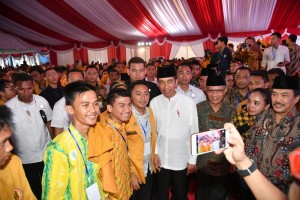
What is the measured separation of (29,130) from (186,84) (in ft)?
7.36

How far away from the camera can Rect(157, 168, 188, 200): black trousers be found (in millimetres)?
2658

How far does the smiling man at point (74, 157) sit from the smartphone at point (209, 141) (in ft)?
2.66

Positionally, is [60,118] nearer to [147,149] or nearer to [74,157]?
[147,149]

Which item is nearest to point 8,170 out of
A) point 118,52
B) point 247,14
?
point 247,14

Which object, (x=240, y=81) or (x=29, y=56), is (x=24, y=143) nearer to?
(x=240, y=81)

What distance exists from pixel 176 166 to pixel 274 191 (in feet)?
5.01

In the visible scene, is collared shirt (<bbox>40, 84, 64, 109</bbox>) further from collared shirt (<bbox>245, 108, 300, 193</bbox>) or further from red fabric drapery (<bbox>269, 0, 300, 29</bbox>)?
red fabric drapery (<bbox>269, 0, 300, 29</bbox>)

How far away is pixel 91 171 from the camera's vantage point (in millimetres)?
1714

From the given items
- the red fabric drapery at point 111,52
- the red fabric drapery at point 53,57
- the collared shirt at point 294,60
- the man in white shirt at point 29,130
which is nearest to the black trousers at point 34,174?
the man in white shirt at point 29,130

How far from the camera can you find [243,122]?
2600 millimetres

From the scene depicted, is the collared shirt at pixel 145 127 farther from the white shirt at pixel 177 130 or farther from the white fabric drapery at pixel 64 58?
the white fabric drapery at pixel 64 58

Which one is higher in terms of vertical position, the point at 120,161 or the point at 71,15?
the point at 71,15

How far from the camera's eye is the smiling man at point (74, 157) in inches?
57.5

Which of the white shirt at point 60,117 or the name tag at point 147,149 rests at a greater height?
the white shirt at point 60,117
